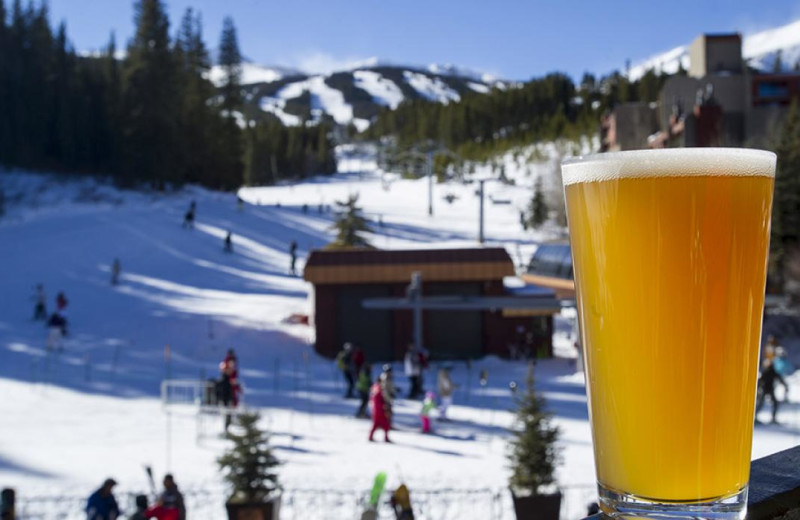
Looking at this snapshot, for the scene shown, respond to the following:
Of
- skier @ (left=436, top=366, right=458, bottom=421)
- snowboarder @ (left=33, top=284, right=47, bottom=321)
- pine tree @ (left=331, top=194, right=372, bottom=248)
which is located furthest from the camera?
pine tree @ (left=331, top=194, right=372, bottom=248)

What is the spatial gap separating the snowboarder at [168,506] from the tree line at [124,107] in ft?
142

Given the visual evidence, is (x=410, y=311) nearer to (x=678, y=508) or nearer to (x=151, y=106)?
(x=678, y=508)

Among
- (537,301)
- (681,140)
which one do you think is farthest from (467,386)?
(681,140)

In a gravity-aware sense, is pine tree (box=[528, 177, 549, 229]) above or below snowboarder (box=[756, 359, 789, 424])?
above

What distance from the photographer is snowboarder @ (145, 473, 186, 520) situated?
5.54 meters

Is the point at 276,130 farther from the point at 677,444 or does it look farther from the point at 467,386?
the point at 677,444

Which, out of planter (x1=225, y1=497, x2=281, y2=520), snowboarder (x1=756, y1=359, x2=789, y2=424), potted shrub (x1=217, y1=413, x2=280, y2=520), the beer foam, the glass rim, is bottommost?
planter (x1=225, y1=497, x2=281, y2=520)

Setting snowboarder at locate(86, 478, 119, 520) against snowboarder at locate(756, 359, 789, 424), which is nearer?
snowboarder at locate(86, 478, 119, 520)

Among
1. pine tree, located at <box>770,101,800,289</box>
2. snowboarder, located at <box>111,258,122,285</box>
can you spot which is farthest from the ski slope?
pine tree, located at <box>770,101,800,289</box>

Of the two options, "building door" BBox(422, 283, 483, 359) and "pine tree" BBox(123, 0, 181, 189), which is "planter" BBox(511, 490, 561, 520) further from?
"pine tree" BBox(123, 0, 181, 189)

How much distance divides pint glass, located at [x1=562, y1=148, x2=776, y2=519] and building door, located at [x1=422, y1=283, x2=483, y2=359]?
15512 mm

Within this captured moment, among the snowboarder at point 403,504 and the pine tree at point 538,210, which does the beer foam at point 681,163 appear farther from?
the pine tree at point 538,210

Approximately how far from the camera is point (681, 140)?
33.5 metres

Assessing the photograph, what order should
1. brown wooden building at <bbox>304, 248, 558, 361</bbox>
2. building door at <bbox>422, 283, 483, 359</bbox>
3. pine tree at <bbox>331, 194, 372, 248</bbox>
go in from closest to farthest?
brown wooden building at <bbox>304, 248, 558, 361</bbox>, building door at <bbox>422, 283, 483, 359</bbox>, pine tree at <bbox>331, 194, 372, 248</bbox>
